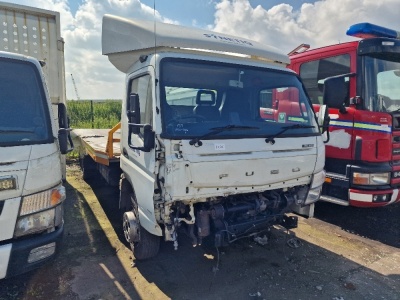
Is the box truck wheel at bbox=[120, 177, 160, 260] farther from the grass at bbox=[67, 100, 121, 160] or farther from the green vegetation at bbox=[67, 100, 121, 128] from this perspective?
the green vegetation at bbox=[67, 100, 121, 128]

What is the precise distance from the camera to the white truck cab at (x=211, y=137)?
2811mm

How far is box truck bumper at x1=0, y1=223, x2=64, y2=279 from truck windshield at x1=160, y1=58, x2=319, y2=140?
4.45ft

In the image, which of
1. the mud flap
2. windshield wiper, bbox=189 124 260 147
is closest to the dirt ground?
the mud flap

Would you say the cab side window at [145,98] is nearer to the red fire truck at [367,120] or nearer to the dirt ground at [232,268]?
the dirt ground at [232,268]

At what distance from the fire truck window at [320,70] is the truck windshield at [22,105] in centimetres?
380

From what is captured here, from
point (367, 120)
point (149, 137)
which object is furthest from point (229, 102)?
point (367, 120)

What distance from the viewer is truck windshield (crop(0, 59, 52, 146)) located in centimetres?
267

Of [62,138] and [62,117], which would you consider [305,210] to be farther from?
[62,117]

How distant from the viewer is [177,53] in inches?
121

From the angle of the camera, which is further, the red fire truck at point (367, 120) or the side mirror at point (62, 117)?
the red fire truck at point (367, 120)

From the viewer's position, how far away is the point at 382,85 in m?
4.28

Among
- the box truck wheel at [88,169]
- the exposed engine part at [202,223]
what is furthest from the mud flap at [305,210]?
the box truck wheel at [88,169]

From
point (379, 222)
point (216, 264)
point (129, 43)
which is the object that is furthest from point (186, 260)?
point (379, 222)

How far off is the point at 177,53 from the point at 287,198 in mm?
1994
